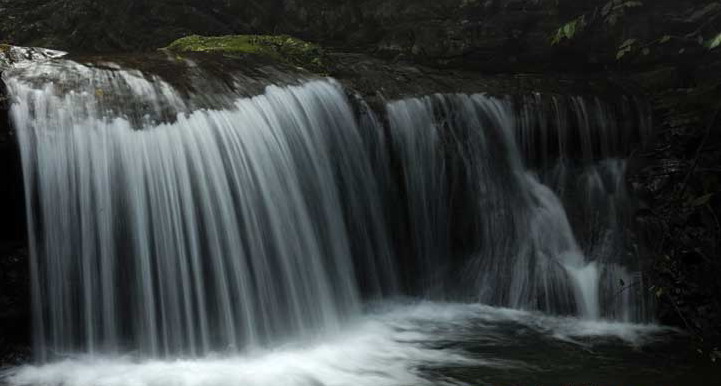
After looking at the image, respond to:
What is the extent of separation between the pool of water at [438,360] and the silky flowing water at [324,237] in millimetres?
24

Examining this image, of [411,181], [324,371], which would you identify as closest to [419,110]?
[411,181]

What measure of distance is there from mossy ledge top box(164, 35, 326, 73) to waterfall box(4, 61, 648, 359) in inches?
42.7

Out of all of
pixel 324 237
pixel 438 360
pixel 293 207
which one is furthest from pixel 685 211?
pixel 293 207

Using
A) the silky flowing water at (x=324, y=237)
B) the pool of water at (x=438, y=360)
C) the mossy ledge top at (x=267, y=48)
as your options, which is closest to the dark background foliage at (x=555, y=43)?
the silky flowing water at (x=324, y=237)

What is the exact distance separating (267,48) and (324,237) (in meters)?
3.20

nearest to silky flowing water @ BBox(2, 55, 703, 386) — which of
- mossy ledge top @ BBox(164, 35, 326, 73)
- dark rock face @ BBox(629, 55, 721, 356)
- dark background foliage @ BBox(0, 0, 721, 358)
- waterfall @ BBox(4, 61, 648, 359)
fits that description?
waterfall @ BBox(4, 61, 648, 359)

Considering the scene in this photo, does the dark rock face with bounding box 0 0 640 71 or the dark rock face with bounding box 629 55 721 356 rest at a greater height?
the dark rock face with bounding box 0 0 640 71

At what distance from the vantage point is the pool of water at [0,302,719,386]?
15.9ft

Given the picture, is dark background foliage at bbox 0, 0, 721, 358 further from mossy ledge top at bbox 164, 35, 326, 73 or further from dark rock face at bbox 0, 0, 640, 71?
mossy ledge top at bbox 164, 35, 326, 73

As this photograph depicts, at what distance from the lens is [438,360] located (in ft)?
17.7

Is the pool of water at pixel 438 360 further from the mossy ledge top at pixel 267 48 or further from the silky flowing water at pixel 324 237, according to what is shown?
the mossy ledge top at pixel 267 48

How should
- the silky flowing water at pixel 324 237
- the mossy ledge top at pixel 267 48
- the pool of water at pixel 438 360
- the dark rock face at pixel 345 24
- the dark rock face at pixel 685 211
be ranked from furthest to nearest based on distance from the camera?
the dark rock face at pixel 345 24
the mossy ledge top at pixel 267 48
the dark rock face at pixel 685 211
the silky flowing water at pixel 324 237
the pool of water at pixel 438 360

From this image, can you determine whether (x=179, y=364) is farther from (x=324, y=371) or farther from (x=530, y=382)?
(x=530, y=382)

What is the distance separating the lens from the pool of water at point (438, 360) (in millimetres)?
4852
